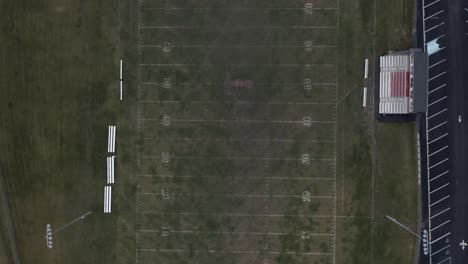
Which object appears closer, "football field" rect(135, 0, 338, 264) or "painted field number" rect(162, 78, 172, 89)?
"football field" rect(135, 0, 338, 264)

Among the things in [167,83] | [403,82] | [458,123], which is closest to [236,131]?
[167,83]

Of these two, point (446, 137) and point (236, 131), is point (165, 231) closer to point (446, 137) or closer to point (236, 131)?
point (236, 131)

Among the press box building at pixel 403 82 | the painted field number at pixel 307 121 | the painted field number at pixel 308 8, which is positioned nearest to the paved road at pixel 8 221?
the painted field number at pixel 307 121

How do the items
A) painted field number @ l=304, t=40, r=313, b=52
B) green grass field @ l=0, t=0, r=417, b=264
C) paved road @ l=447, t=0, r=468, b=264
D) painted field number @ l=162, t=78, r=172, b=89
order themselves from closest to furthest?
paved road @ l=447, t=0, r=468, b=264 < green grass field @ l=0, t=0, r=417, b=264 < painted field number @ l=304, t=40, r=313, b=52 < painted field number @ l=162, t=78, r=172, b=89

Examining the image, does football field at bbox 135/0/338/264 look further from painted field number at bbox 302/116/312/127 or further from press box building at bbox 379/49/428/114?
press box building at bbox 379/49/428/114

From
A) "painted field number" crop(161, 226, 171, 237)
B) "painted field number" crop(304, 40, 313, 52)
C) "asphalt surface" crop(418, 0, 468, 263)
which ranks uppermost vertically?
"painted field number" crop(304, 40, 313, 52)

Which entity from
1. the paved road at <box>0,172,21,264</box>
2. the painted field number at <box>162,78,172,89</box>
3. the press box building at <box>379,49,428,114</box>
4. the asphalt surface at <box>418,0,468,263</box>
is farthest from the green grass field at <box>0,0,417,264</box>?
the asphalt surface at <box>418,0,468,263</box>
